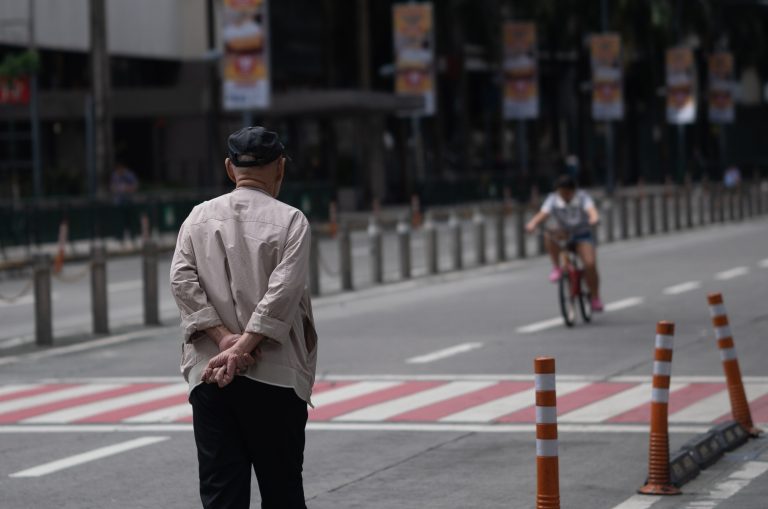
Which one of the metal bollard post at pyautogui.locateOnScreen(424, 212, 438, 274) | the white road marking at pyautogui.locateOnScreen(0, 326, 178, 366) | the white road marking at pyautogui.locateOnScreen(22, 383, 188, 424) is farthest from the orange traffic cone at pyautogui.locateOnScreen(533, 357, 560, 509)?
the metal bollard post at pyautogui.locateOnScreen(424, 212, 438, 274)

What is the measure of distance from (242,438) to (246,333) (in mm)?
419

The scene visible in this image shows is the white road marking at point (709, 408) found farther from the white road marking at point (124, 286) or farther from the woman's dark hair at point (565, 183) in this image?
the white road marking at point (124, 286)

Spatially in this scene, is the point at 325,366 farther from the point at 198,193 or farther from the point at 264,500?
the point at 198,193

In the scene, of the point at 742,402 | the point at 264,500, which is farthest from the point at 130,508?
the point at 742,402

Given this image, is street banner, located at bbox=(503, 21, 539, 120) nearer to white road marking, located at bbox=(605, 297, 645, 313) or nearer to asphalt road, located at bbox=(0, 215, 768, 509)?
asphalt road, located at bbox=(0, 215, 768, 509)

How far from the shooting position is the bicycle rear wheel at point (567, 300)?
61.9ft

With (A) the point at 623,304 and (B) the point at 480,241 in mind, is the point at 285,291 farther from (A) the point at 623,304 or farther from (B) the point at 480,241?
(B) the point at 480,241

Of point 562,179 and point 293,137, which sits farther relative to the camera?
point 293,137

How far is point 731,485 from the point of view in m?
9.58

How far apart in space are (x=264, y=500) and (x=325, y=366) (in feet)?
30.8

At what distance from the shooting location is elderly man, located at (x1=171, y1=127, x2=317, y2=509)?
640cm

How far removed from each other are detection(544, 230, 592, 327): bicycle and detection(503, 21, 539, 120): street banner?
36.6 metres

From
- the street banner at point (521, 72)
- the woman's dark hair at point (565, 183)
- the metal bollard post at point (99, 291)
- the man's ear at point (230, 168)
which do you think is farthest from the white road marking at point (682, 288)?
the street banner at point (521, 72)

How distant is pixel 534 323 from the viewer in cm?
1959
